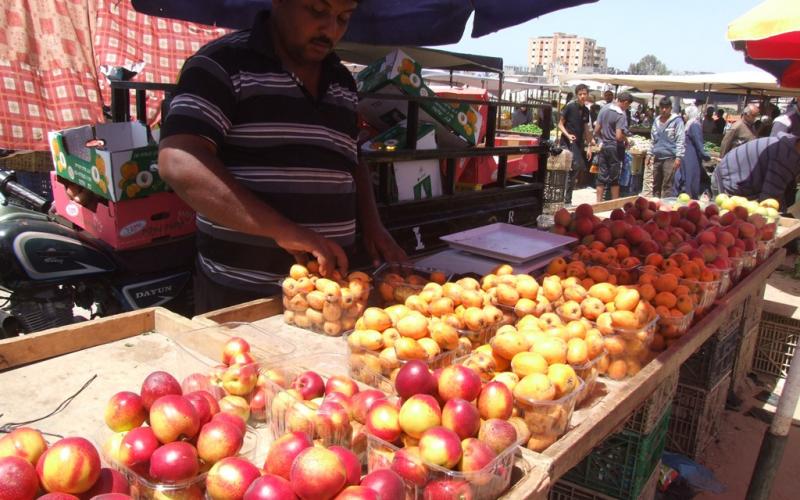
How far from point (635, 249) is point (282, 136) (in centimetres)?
Result: 206

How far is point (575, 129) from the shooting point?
12445 mm

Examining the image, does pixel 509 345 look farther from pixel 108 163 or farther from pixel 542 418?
pixel 108 163

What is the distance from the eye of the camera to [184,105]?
207cm

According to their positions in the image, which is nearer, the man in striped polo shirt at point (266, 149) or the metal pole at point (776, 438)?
the man in striped polo shirt at point (266, 149)

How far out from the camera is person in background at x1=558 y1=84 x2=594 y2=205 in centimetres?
1229

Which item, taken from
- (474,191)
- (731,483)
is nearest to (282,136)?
(474,191)

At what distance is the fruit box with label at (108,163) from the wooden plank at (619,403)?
7.68ft

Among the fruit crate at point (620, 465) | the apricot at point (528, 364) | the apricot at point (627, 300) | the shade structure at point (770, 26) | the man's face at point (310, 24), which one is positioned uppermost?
the shade structure at point (770, 26)

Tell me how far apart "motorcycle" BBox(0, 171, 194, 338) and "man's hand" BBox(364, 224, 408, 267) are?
3.65 ft

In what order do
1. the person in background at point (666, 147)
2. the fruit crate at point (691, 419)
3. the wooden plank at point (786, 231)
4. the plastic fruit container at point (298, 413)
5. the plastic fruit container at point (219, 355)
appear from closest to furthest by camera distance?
the plastic fruit container at point (298, 413) < the plastic fruit container at point (219, 355) < the fruit crate at point (691, 419) < the wooden plank at point (786, 231) < the person in background at point (666, 147)

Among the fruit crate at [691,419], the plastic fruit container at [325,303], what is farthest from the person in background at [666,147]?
the plastic fruit container at [325,303]

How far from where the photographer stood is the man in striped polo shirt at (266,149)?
208cm

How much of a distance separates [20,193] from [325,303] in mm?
2741

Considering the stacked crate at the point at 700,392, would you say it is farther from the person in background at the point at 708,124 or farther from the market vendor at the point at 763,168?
the person in background at the point at 708,124
